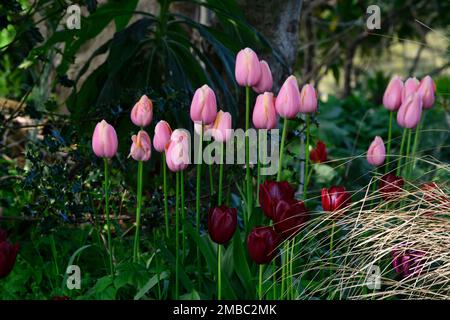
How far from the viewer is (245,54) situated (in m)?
2.03

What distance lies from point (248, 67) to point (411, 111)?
0.49 metres

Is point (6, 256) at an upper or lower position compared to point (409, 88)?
lower

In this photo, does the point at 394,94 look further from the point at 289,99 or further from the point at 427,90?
the point at 289,99

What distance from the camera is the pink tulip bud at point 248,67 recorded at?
2027mm

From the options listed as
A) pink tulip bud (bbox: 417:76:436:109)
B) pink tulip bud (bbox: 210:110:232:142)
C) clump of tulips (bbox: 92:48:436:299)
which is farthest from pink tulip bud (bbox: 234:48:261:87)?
pink tulip bud (bbox: 417:76:436:109)

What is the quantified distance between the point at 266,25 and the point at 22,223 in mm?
1217

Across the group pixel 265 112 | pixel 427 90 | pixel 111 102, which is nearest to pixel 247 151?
pixel 265 112

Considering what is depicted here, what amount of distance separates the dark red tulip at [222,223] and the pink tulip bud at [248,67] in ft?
1.15

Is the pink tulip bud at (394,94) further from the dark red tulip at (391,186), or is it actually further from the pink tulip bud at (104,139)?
the pink tulip bud at (104,139)

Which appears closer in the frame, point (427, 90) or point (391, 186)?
point (391, 186)

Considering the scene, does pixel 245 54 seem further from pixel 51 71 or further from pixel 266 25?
pixel 51 71

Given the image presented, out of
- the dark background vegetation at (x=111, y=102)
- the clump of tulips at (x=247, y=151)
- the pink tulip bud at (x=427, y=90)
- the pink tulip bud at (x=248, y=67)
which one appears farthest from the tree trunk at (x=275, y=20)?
the pink tulip bud at (x=248, y=67)

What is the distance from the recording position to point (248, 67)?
80.1 inches
